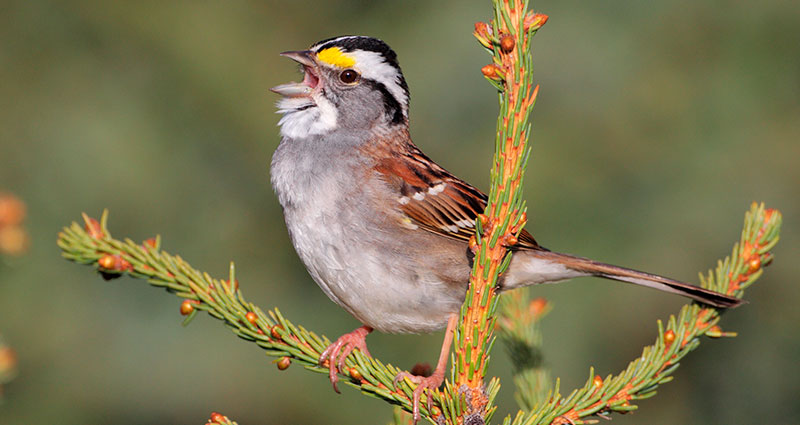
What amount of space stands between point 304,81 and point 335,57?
134mm

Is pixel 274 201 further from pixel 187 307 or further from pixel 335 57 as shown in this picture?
pixel 187 307

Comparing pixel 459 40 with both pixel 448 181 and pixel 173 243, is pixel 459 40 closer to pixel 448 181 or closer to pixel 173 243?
pixel 448 181

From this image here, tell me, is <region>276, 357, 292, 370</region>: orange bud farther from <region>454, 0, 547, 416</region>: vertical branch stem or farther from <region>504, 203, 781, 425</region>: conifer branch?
<region>504, 203, 781, 425</region>: conifer branch

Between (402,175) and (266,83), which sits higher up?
(266,83)

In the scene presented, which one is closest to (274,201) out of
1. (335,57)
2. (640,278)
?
(335,57)

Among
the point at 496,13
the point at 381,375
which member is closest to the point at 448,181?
the point at 381,375

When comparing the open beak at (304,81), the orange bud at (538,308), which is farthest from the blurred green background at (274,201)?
the open beak at (304,81)

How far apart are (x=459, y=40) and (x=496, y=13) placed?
2004mm

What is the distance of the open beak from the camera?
2488mm

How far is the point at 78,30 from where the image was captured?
3.88m

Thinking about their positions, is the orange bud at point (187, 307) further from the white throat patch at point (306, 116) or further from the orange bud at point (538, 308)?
the orange bud at point (538, 308)

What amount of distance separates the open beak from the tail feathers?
31.9 inches

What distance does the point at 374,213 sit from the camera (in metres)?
2.32

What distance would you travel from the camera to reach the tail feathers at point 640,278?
6.71ft
